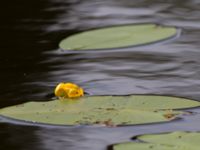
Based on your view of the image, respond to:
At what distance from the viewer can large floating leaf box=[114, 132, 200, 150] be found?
116 inches

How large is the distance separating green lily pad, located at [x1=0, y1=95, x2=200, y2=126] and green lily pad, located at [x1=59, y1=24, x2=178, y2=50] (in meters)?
1.04

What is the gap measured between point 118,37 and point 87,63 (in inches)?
16.4

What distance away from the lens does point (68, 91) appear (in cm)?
371

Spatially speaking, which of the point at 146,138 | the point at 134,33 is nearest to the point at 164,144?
the point at 146,138

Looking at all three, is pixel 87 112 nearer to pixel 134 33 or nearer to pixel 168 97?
pixel 168 97

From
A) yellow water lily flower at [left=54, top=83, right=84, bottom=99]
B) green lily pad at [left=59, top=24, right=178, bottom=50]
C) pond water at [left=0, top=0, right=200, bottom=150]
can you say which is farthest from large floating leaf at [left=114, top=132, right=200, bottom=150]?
green lily pad at [left=59, top=24, right=178, bottom=50]

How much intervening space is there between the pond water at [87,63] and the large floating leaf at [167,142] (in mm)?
106

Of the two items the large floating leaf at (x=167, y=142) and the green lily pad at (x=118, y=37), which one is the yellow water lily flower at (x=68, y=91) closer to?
the large floating leaf at (x=167, y=142)

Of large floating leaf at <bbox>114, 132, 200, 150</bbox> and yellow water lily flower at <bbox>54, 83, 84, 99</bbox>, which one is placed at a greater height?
yellow water lily flower at <bbox>54, 83, 84, 99</bbox>

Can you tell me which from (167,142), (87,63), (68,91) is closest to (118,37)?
(87,63)

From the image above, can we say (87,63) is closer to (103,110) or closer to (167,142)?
(103,110)

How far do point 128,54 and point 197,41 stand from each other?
0.43 meters

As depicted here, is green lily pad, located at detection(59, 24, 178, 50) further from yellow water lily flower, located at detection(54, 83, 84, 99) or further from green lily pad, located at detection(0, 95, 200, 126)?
green lily pad, located at detection(0, 95, 200, 126)

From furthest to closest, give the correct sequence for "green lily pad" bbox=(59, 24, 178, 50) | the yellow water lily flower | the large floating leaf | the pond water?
"green lily pad" bbox=(59, 24, 178, 50)
the yellow water lily flower
the pond water
the large floating leaf
